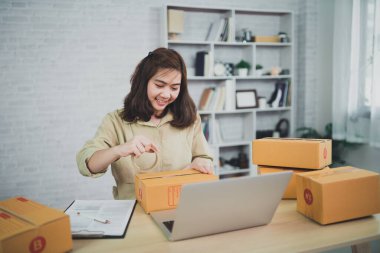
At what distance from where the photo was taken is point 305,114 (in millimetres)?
4402

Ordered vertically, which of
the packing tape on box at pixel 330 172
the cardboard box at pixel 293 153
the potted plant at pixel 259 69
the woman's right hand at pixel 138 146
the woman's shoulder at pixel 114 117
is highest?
the potted plant at pixel 259 69

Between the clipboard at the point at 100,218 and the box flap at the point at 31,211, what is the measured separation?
140mm

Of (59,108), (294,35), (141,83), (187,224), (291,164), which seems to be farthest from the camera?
(294,35)

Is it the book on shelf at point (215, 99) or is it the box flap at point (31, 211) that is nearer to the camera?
the box flap at point (31, 211)

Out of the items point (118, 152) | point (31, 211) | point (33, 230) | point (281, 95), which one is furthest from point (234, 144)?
point (33, 230)

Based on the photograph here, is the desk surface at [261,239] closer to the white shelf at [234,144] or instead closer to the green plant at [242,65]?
the white shelf at [234,144]

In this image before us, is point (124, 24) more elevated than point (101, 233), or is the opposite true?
point (124, 24)

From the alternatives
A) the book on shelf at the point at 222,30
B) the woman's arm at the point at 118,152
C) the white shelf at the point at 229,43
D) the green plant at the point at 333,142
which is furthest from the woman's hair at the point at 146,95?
the green plant at the point at 333,142

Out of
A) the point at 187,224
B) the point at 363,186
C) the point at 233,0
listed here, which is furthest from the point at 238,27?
the point at 187,224

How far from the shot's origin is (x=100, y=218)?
1.38 metres

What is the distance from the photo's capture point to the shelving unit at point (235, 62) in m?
4.02

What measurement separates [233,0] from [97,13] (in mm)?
1615

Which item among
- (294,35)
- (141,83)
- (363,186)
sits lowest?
(363,186)

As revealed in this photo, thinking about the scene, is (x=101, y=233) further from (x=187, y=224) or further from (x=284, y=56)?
(x=284, y=56)
